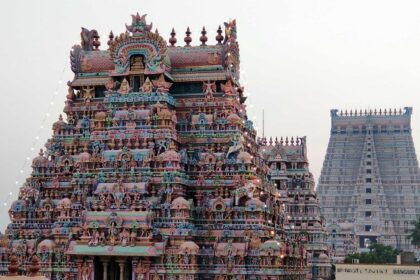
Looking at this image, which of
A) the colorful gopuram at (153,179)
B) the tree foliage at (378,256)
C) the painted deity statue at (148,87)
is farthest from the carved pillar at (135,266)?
the tree foliage at (378,256)

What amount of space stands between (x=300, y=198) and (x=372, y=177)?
42.3 meters

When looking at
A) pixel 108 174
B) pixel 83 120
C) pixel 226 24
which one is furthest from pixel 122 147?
pixel 226 24

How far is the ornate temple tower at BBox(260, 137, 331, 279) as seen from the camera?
73.2 meters

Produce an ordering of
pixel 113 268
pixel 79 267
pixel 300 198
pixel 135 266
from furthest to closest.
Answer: pixel 300 198
pixel 113 268
pixel 79 267
pixel 135 266

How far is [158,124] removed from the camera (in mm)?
52156

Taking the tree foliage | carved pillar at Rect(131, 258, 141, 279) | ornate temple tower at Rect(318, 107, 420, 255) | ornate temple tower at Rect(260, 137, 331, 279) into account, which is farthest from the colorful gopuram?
ornate temple tower at Rect(318, 107, 420, 255)

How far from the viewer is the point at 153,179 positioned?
51.0 meters

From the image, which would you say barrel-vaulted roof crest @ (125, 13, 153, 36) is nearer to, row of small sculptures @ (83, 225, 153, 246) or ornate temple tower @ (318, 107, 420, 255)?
row of small sculptures @ (83, 225, 153, 246)

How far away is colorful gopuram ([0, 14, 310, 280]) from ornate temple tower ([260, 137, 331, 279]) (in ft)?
48.6

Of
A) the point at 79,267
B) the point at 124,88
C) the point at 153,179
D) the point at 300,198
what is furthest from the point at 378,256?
the point at 79,267

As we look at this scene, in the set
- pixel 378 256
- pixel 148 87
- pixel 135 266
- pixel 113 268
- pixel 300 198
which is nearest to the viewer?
pixel 135 266

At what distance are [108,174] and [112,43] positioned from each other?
9.16m

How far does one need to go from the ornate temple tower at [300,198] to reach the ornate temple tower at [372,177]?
35041mm

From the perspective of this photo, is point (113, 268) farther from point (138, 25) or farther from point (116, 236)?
point (138, 25)
